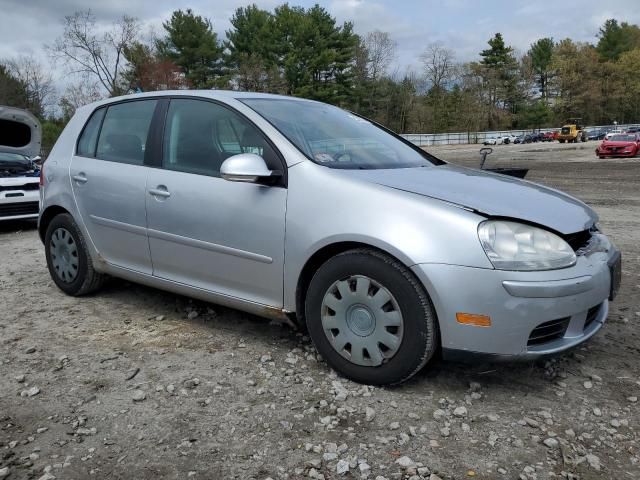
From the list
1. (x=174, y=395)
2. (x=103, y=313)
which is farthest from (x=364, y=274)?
(x=103, y=313)

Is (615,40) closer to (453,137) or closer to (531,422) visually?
(453,137)

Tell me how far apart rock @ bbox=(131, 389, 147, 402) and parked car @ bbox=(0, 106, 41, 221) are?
20.5 ft

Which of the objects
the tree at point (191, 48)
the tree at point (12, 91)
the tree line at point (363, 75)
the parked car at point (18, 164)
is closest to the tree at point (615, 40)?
the tree line at point (363, 75)

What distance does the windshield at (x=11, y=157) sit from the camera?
8.89 meters

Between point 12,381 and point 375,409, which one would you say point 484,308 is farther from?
point 12,381

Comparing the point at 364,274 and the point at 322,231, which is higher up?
the point at 322,231

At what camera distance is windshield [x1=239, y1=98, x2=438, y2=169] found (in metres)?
3.27

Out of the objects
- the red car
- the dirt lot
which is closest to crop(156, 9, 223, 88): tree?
the red car

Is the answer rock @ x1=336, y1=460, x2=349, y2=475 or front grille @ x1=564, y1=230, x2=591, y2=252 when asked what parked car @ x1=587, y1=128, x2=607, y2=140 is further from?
rock @ x1=336, y1=460, x2=349, y2=475

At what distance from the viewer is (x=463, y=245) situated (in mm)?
2574

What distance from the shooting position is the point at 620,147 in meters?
25.9

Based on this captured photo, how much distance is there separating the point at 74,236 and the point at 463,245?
303 centimetres

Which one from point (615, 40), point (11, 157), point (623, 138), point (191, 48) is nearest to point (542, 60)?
point (615, 40)

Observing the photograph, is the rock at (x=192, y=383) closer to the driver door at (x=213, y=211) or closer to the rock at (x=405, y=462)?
the driver door at (x=213, y=211)
